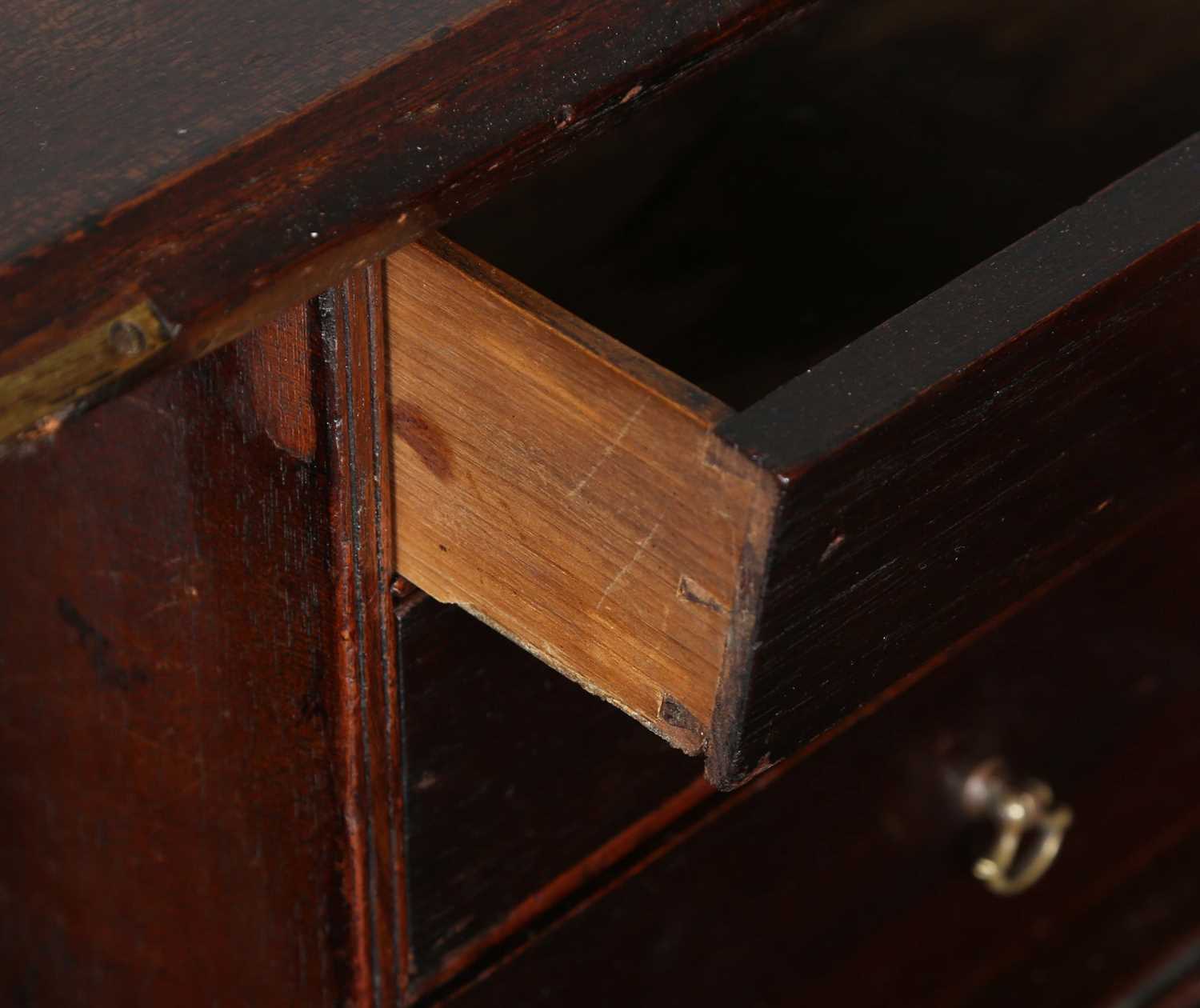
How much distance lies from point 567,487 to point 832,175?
388 mm

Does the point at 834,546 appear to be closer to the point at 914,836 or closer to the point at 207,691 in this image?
the point at 207,691

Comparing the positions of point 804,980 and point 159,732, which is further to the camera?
point 804,980

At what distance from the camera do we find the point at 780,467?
0.43m

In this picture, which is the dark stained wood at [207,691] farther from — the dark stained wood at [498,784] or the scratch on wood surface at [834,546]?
the scratch on wood surface at [834,546]

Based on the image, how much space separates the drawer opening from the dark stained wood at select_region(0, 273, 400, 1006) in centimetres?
22

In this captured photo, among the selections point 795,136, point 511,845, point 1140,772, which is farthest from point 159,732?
point 1140,772

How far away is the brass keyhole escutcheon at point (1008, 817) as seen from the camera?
918 millimetres

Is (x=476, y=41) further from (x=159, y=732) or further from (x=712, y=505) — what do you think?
(x=159, y=732)

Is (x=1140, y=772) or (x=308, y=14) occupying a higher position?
(x=308, y=14)

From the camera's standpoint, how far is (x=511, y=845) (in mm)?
699

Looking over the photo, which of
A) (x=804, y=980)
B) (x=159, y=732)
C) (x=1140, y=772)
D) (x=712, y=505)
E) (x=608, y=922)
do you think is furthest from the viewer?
(x=1140, y=772)

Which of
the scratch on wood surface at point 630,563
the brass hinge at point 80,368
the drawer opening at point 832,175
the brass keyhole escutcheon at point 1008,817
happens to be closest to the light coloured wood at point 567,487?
the scratch on wood surface at point 630,563

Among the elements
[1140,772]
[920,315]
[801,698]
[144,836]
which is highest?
[920,315]

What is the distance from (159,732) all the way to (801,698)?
22 centimetres
